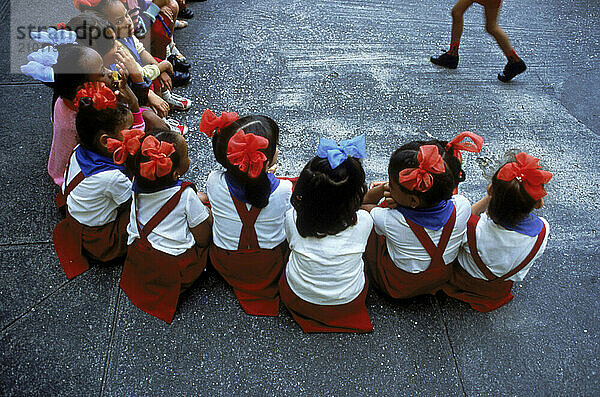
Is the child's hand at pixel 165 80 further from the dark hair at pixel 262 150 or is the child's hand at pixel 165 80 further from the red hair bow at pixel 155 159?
the red hair bow at pixel 155 159

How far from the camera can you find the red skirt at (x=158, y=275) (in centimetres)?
207

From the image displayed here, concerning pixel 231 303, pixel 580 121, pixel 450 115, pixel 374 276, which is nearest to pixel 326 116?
pixel 450 115

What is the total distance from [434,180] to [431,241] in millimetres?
318

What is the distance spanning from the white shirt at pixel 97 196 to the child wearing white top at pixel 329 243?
854mm

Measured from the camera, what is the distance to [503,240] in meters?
1.92

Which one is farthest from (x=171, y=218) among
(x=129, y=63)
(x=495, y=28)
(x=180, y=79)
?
(x=495, y=28)

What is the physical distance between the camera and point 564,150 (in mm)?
3119

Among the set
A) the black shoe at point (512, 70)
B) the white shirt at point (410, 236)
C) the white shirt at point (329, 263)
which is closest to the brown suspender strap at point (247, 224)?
the white shirt at point (329, 263)

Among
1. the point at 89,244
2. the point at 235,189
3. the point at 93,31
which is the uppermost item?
the point at 93,31

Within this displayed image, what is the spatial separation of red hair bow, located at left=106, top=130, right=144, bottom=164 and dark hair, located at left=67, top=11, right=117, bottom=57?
1051 mm

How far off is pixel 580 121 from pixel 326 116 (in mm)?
1924

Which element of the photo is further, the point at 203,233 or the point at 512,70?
the point at 512,70

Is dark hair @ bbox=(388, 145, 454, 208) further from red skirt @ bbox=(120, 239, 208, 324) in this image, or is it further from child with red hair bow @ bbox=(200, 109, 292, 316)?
red skirt @ bbox=(120, 239, 208, 324)

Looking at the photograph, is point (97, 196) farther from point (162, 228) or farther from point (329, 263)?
point (329, 263)
